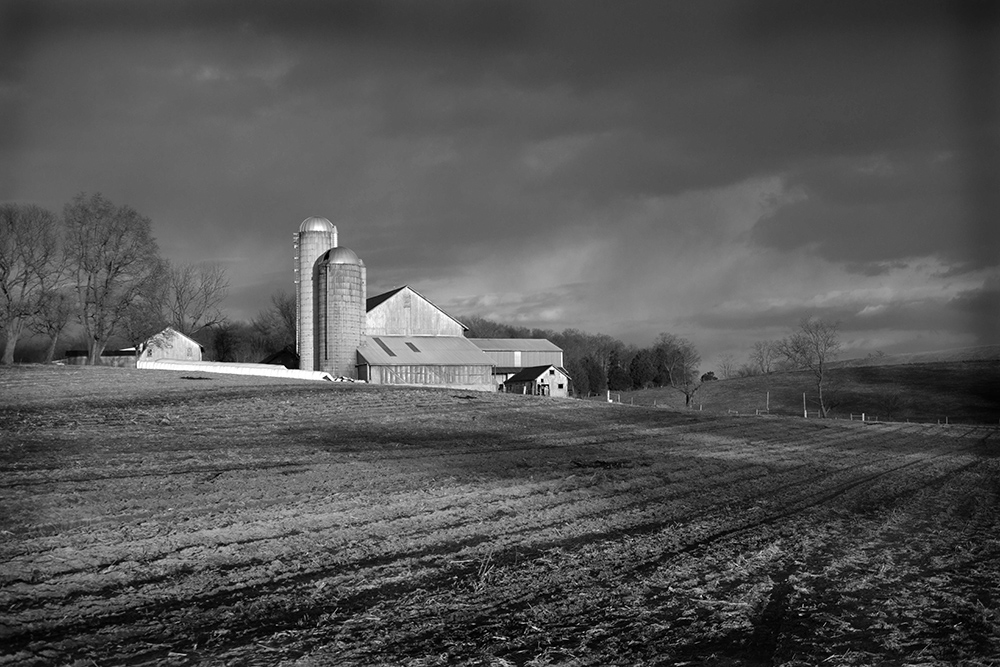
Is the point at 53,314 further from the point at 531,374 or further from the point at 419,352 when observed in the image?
the point at 531,374

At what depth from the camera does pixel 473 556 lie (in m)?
7.61

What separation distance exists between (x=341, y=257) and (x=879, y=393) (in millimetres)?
50752

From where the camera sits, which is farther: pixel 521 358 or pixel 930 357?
pixel 930 357

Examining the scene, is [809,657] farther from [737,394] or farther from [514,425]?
[737,394]

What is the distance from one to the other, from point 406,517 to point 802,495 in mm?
6521

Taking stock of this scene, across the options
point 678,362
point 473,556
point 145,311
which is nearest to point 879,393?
point 678,362

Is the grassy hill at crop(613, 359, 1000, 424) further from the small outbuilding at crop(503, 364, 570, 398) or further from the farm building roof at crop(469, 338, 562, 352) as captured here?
the farm building roof at crop(469, 338, 562, 352)

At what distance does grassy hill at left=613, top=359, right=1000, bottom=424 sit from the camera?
204 feet

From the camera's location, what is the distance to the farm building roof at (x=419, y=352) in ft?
174

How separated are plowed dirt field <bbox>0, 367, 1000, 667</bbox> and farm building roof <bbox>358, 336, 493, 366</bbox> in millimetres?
35375

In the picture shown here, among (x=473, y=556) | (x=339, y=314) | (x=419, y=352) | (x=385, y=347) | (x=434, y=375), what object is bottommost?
(x=473, y=556)

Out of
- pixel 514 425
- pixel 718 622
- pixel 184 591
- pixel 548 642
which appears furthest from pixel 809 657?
pixel 514 425

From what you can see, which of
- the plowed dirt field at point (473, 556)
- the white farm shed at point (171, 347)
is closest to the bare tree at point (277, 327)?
the white farm shed at point (171, 347)

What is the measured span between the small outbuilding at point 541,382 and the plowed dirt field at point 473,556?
2134 inches
